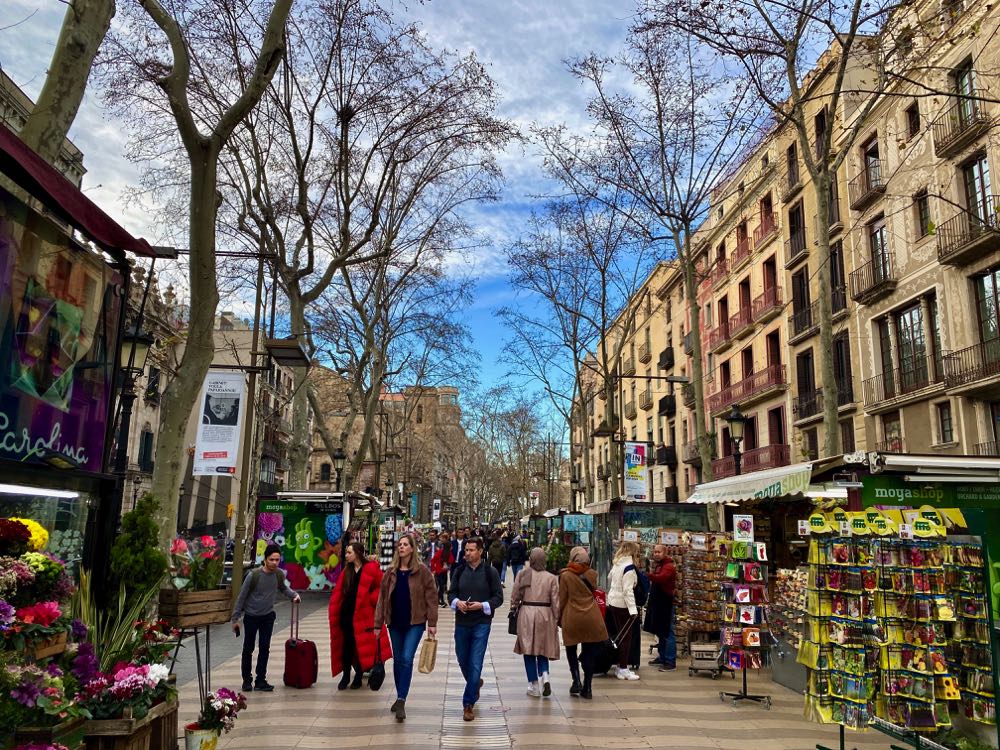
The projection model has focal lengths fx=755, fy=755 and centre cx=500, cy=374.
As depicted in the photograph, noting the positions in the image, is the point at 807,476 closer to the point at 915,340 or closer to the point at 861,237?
the point at 915,340

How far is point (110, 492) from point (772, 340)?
1115 inches

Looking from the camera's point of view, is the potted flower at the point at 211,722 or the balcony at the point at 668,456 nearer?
the potted flower at the point at 211,722

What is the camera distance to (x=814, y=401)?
25.9 metres

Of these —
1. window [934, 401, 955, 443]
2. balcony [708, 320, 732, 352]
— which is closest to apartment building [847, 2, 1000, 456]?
window [934, 401, 955, 443]

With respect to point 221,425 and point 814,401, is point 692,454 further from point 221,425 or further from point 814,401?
point 221,425

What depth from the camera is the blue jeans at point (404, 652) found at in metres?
7.38

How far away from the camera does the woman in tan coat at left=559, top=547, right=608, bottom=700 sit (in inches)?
328

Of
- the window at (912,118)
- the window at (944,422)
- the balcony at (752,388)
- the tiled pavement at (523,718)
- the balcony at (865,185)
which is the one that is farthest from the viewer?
the balcony at (752,388)

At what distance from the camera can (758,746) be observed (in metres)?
6.54

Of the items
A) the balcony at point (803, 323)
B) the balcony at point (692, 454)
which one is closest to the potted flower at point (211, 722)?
the balcony at point (803, 323)

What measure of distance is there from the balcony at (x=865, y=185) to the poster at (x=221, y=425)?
1828 cm

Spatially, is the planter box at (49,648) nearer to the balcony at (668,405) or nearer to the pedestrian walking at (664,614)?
the pedestrian walking at (664,614)

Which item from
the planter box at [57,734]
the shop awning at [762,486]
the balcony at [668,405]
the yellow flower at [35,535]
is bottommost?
the planter box at [57,734]

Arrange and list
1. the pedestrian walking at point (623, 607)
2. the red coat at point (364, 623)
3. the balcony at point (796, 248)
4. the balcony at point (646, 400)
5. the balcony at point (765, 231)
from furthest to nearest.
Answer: the balcony at point (646, 400) → the balcony at point (765, 231) → the balcony at point (796, 248) → the pedestrian walking at point (623, 607) → the red coat at point (364, 623)
